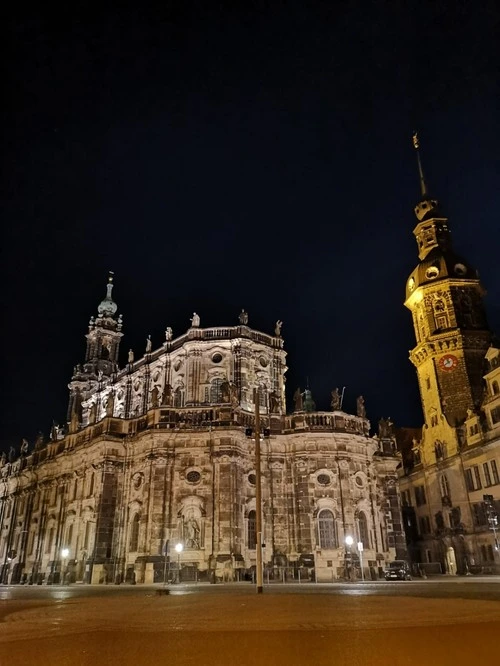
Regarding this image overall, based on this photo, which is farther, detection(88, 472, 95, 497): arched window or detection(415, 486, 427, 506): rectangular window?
detection(415, 486, 427, 506): rectangular window

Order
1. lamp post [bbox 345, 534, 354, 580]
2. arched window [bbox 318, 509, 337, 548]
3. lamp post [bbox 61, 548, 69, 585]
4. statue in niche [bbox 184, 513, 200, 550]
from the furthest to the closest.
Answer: lamp post [bbox 61, 548, 69, 585], arched window [bbox 318, 509, 337, 548], statue in niche [bbox 184, 513, 200, 550], lamp post [bbox 345, 534, 354, 580]

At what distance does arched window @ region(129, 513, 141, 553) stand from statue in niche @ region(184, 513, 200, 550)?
443cm

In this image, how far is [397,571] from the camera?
39781 millimetres

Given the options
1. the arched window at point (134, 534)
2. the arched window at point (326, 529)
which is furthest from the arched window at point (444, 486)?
the arched window at point (134, 534)

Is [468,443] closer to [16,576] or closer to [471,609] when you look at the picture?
[471,609]

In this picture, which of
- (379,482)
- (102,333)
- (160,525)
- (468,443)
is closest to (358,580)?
(379,482)

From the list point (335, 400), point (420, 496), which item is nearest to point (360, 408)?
point (335, 400)

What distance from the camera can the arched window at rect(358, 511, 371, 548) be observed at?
1660 inches

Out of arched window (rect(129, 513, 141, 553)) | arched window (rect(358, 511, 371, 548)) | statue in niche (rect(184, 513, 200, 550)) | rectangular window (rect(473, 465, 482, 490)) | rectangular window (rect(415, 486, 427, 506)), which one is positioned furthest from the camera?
rectangular window (rect(415, 486, 427, 506))

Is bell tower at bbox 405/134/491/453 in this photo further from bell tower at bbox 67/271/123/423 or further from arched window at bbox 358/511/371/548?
bell tower at bbox 67/271/123/423

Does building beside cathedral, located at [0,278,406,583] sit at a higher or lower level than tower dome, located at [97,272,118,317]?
lower

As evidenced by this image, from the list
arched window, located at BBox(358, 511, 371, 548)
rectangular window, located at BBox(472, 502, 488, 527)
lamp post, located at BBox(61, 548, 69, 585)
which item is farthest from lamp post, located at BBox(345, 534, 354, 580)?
lamp post, located at BBox(61, 548, 69, 585)

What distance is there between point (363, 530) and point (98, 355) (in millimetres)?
42552

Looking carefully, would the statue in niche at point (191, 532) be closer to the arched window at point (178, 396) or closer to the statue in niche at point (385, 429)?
the arched window at point (178, 396)
